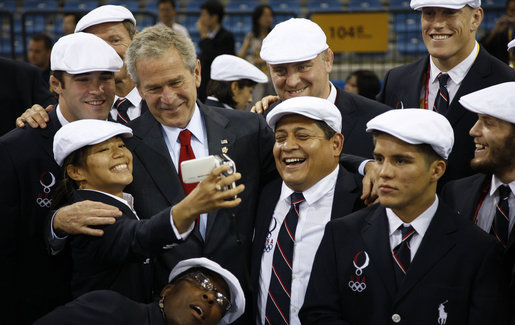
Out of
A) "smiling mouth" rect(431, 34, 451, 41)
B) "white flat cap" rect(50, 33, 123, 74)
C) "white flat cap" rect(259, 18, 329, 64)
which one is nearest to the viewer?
"white flat cap" rect(50, 33, 123, 74)

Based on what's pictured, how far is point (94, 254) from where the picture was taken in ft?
10.8

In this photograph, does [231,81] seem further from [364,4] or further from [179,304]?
[364,4]

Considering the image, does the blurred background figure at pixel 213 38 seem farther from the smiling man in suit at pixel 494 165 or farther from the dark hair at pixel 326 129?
the smiling man in suit at pixel 494 165

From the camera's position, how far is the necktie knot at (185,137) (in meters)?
3.73

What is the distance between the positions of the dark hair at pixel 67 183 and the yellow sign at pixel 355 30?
6.16 metres

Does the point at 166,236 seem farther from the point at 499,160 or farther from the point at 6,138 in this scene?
the point at 499,160

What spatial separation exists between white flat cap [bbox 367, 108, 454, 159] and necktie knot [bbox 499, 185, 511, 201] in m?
0.50

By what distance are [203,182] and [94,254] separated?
2.45 ft

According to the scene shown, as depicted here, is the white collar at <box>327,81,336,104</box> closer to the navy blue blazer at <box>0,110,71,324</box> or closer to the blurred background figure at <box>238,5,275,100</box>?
the navy blue blazer at <box>0,110,71,324</box>

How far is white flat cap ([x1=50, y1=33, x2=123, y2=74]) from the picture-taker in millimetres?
3863

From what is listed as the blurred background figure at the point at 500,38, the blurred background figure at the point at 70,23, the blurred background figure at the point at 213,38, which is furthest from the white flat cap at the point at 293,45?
the blurred background figure at the point at 70,23

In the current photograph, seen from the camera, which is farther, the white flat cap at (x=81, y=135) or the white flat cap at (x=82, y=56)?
the white flat cap at (x=82, y=56)

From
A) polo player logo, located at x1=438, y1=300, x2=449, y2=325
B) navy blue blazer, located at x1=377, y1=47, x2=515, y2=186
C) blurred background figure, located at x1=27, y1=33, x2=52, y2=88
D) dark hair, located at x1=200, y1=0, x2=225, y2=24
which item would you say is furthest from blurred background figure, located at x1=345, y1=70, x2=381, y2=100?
polo player logo, located at x1=438, y1=300, x2=449, y2=325

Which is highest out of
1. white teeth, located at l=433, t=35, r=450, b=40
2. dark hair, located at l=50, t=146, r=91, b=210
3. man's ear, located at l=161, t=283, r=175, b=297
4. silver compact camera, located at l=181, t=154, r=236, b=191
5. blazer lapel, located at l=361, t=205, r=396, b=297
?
white teeth, located at l=433, t=35, r=450, b=40
